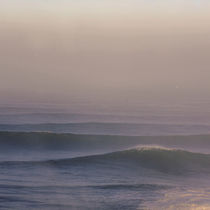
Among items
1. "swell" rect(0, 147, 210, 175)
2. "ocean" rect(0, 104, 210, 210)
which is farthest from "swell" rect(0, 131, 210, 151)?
"swell" rect(0, 147, 210, 175)

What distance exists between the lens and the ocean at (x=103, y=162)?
400 inches

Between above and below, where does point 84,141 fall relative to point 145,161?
above

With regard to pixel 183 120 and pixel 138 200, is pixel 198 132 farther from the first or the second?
pixel 138 200

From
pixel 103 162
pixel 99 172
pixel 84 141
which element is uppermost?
pixel 84 141

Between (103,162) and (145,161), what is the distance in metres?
2.06

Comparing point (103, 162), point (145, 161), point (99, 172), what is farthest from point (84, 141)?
point (99, 172)

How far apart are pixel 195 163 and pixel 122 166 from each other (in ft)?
10.1

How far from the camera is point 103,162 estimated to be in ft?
54.9

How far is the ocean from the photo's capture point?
10.1m

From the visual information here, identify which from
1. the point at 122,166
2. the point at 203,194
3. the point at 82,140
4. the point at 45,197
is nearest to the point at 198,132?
the point at 82,140

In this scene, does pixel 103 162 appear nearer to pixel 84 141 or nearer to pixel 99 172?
pixel 99 172

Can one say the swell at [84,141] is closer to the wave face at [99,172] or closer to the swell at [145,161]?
the wave face at [99,172]

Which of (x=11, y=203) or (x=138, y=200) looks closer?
(x=11, y=203)

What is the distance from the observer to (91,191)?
11.0 m
